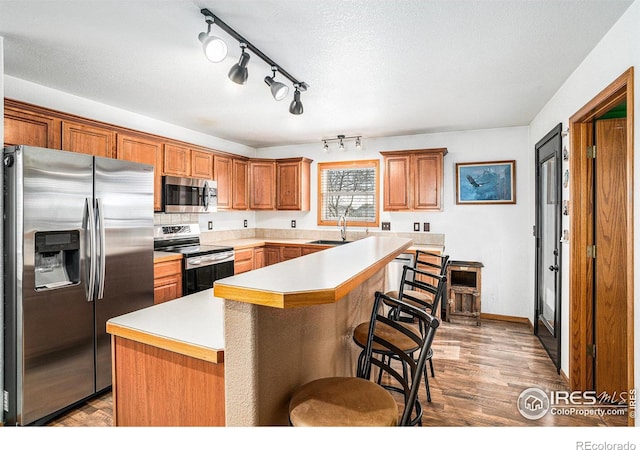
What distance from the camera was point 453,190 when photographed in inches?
184

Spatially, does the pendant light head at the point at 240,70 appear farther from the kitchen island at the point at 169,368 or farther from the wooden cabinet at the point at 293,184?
the wooden cabinet at the point at 293,184

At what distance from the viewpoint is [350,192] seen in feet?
17.4

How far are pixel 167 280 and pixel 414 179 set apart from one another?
3.16 metres

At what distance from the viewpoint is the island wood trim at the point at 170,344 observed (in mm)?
1283

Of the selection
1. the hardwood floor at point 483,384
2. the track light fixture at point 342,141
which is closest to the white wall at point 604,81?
the hardwood floor at point 483,384

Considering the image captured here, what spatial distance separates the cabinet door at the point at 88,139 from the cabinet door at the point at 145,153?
95mm

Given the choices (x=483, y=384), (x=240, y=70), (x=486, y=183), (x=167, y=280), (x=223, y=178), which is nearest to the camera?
(x=240, y=70)

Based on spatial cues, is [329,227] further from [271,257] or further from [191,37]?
[191,37]

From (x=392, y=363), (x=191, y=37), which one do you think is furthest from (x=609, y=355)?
(x=191, y=37)

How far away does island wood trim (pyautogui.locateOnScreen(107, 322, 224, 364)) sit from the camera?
128cm

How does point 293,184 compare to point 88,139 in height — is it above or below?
below

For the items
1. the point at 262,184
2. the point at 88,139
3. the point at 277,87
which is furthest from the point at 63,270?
the point at 262,184

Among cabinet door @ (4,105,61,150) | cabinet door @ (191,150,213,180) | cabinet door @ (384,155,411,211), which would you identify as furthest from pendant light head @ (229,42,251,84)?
cabinet door @ (384,155,411,211)

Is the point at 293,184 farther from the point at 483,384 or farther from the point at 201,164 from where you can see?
the point at 483,384
